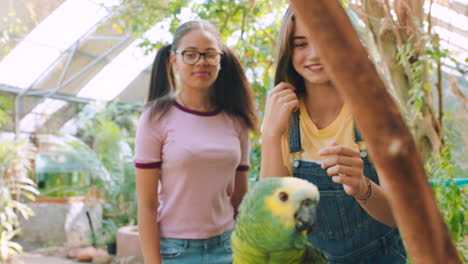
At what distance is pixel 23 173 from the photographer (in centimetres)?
343

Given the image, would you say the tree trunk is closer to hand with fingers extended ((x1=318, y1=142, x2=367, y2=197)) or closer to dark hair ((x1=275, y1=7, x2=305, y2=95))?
dark hair ((x1=275, y1=7, x2=305, y2=95))

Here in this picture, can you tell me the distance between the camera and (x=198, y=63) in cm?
85

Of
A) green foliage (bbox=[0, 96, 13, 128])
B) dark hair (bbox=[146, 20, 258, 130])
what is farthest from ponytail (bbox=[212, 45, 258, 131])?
green foliage (bbox=[0, 96, 13, 128])

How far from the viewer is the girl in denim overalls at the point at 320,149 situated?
0.47m

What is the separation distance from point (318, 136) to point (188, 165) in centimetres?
37

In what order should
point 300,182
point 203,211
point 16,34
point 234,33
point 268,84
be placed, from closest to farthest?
point 300,182, point 203,211, point 268,84, point 234,33, point 16,34

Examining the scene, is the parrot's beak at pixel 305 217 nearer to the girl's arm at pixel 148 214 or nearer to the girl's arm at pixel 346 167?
the girl's arm at pixel 346 167

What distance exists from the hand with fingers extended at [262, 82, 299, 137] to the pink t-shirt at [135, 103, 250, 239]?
0.38 m

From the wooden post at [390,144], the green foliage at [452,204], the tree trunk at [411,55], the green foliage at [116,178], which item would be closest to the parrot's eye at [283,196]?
the wooden post at [390,144]

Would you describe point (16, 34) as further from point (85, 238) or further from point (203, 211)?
point (203, 211)

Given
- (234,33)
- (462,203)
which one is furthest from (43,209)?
(462,203)

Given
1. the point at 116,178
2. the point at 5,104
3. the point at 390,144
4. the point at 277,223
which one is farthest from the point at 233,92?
the point at 5,104

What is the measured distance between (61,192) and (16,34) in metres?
2.14

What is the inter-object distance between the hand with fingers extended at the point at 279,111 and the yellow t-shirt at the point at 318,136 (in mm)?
39
